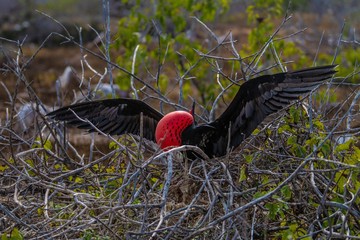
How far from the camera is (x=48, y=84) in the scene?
9.38 meters

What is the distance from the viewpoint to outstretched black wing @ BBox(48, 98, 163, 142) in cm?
338

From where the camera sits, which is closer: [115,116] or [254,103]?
[254,103]

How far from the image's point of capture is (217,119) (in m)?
3.22

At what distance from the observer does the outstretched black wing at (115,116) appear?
338cm

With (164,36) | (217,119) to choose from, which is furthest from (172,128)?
(164,36)

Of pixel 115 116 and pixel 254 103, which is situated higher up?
pixel 254 103

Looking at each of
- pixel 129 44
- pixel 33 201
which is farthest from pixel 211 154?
pixel 129 44

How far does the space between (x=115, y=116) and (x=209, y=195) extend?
802 millimetres

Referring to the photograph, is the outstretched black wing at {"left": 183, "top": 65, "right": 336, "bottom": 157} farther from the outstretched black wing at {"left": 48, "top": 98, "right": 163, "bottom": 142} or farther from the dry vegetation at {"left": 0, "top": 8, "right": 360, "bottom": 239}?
the outstretched black wing at {"left": 48, "top": 98, "right": 163, "bottom": 142}

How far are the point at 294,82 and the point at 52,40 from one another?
10.6 m

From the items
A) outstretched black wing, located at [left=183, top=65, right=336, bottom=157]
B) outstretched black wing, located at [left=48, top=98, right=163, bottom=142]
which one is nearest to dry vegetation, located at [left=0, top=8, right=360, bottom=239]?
outstretched black wing, located at [left=183, top=65, right=336, bottom=157]

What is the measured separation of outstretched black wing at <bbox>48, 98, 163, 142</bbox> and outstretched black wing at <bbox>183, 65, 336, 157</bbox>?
0.83 feet

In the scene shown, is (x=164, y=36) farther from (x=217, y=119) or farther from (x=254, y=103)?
(x=254, y=103)

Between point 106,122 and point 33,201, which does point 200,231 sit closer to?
point 33,201
